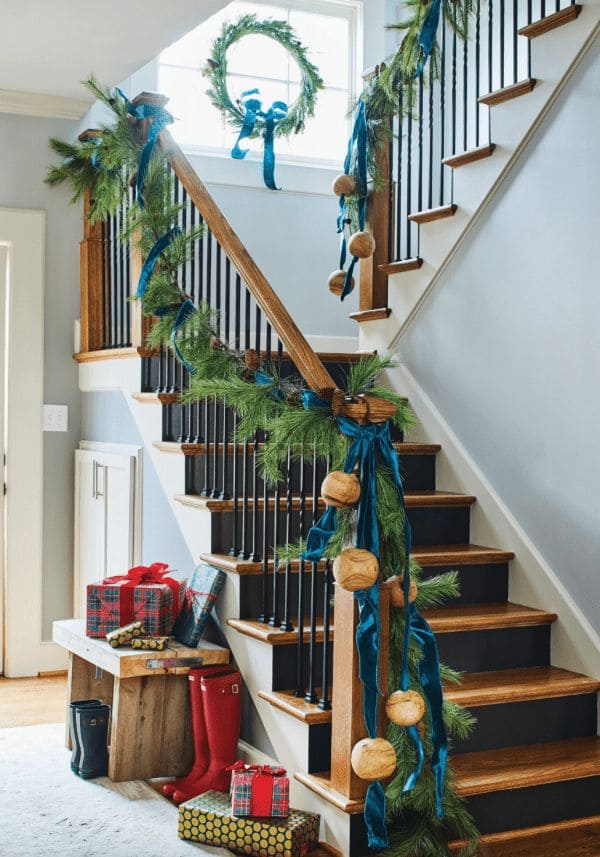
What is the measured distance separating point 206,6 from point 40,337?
1861mm

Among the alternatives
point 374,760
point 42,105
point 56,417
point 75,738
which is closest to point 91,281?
point 56,417

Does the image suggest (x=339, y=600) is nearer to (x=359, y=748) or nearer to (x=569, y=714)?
(x=359, y=748)

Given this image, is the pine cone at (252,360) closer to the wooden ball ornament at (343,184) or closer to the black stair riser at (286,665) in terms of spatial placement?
the black stair riser at (286,665)

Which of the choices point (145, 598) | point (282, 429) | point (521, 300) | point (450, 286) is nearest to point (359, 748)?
point (282, 429)

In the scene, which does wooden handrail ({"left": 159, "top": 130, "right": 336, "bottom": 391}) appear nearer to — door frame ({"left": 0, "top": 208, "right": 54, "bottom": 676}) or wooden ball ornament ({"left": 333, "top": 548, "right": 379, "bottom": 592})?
wooden ball ornament ({"left": 333, "top": 548, "right": 379, "bottom": 592})

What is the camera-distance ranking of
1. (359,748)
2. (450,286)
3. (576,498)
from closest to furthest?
(359,748), (576,498), (450,286)

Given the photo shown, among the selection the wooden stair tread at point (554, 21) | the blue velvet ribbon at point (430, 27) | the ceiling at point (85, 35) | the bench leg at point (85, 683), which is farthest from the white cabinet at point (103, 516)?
the wooden stair tread at point (554, 21)

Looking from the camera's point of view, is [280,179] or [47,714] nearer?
[47,714]

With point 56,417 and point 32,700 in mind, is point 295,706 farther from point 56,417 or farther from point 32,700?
point 56,417

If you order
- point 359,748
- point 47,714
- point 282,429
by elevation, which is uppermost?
point 282,429

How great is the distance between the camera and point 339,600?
270 cm

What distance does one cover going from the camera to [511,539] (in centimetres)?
366

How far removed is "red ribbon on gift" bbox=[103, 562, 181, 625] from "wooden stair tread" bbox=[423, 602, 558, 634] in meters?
0.83

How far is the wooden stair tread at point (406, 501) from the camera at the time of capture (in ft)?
11.0
